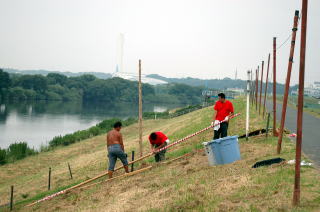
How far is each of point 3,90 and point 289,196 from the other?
106m

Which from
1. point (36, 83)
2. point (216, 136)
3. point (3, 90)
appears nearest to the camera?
point (216, 136)

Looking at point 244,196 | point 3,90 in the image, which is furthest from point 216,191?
point 3,90

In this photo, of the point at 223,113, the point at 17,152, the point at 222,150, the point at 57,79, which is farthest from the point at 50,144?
the point at 57,79

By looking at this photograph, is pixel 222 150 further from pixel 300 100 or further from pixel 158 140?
pixel 300 100

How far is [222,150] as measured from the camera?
32.0 feet

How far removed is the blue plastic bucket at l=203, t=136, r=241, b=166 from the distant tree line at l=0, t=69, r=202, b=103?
331ft

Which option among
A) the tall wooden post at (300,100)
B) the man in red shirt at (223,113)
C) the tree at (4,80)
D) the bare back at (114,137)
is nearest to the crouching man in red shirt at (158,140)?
the bare back at (114,137)

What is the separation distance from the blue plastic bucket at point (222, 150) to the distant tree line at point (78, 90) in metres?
101

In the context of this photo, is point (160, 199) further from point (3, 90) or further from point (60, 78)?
point (60, 78)

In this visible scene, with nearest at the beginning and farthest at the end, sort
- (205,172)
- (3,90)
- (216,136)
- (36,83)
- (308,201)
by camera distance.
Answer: (308,201), (205,172), (216,136), (3,90), (36,83)

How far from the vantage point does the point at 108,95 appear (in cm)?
13200

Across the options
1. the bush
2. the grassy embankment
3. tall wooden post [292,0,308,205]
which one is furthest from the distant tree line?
tall wooden post [292,0,308,205]

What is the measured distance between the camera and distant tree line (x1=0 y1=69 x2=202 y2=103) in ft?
345

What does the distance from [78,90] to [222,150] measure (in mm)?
121964
